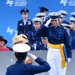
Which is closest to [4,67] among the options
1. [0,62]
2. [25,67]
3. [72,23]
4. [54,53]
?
[0,62]

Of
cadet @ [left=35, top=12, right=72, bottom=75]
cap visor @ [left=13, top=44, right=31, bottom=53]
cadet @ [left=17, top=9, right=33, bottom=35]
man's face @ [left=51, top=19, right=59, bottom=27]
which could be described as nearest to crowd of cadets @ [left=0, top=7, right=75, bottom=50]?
cadet @ [left=17, top=9, right=33, bottom=35]

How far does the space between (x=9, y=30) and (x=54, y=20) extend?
17.0 ft

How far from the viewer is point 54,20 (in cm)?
844

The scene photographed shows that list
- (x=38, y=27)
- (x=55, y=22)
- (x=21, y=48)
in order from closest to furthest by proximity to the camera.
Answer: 1. (x=21, y=48)
2. (x=55, y=22)
3. (x=38, y=27)

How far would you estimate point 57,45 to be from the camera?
852cm

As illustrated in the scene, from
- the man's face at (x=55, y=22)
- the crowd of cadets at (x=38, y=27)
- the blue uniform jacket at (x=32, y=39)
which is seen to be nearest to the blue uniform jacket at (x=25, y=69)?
the man's face at (x=55, y=22)

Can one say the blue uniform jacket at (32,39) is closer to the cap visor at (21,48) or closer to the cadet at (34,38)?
the cadet at (34,38)

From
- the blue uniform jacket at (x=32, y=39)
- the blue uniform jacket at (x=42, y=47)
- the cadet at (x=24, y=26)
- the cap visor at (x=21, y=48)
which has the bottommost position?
the blue uniform jacket at (x=42, y=47)

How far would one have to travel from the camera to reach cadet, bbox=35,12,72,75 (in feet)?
27.9

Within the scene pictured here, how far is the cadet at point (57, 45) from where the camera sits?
27.9 feet

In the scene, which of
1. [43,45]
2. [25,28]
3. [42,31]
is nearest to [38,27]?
[43,45]

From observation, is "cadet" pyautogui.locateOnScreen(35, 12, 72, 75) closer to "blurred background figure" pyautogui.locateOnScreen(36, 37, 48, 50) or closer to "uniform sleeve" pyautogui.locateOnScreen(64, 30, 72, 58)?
"uniform sleeve" pyautogui.locateOnScreen(64, 30, 72, 58)

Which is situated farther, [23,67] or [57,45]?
[57,45]

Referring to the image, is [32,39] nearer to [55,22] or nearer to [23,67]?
[55,22]
